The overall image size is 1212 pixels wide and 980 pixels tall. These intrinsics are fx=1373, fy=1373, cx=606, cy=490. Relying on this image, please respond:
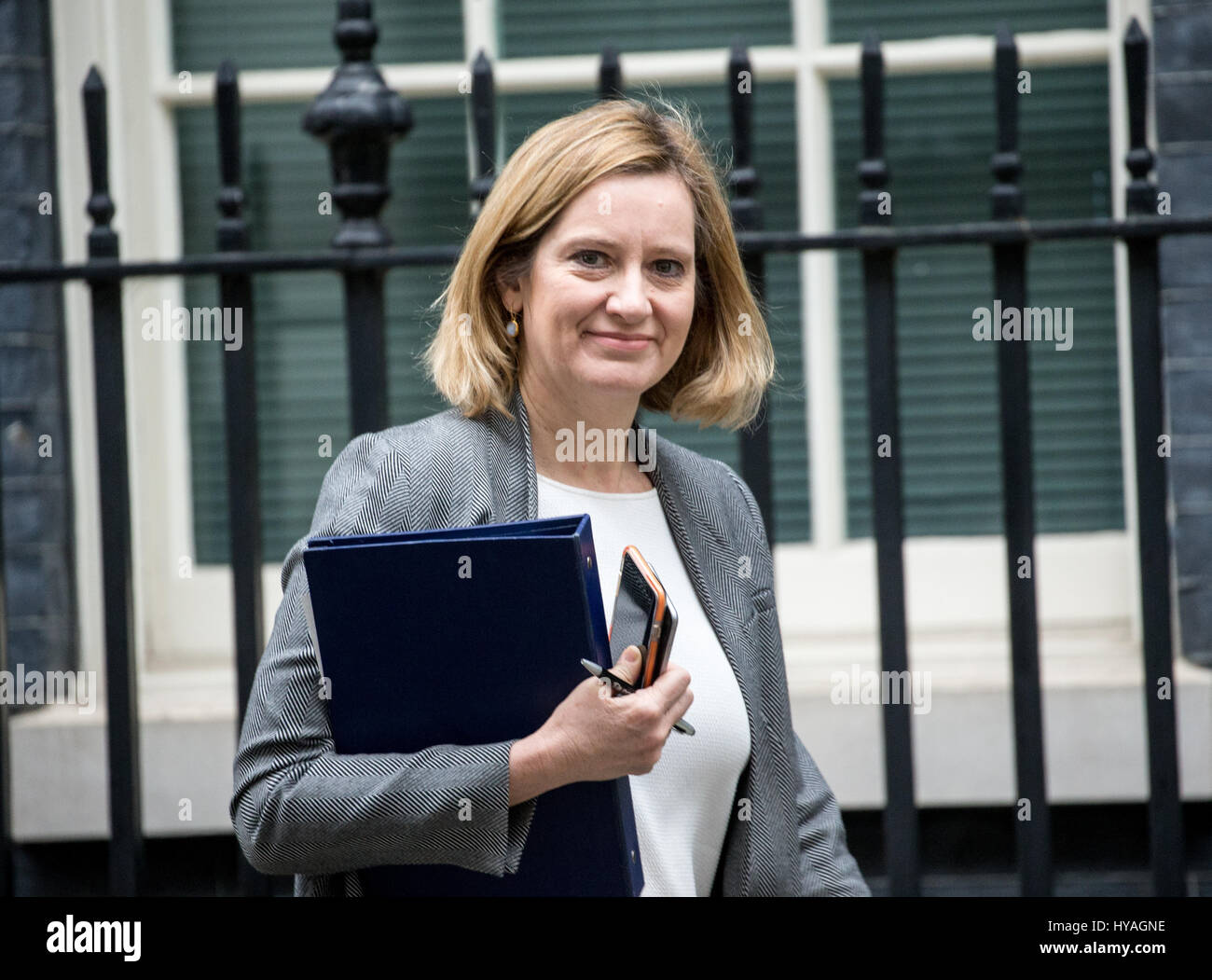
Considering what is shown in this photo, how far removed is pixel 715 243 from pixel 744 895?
38.7 inches

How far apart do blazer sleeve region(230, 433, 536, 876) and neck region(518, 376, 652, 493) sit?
0.43 meters

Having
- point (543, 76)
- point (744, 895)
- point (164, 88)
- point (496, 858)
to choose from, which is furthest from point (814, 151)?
point (496, 858)

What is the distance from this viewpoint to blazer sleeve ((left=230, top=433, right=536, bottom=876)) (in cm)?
162

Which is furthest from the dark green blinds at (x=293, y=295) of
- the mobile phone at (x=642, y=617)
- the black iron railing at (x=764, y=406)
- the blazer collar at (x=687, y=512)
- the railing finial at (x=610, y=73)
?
the mobile phone at (x=642, y=617)

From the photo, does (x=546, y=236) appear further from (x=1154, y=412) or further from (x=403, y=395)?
(x=403, y=395)

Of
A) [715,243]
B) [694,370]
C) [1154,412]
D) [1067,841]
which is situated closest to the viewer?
[715,243]

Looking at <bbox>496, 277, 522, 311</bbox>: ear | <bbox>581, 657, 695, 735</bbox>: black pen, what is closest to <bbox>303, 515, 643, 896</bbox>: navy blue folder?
<bbox>581, 657, 695, 735</bbox>: black pen

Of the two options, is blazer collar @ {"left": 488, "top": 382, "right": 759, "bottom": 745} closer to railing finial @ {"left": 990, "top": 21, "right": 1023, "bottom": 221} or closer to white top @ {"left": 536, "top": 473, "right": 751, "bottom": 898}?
white top @ {"left": 536, "top": 473, "right": 751, "bottom": 898}

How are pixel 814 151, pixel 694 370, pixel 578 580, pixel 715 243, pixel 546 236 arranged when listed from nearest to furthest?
pixel 578 580 → pixel 546 236 → pixel 715 243 → pixel 694 370 → pixel 814 151

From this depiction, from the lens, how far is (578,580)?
1.57 m

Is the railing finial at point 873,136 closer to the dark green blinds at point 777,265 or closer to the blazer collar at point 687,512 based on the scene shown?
the blazer collar at point 687,512

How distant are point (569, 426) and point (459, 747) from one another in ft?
1.81

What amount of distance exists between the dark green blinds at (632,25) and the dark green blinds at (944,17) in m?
0.18

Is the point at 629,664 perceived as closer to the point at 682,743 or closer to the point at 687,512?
the point at 682,743
